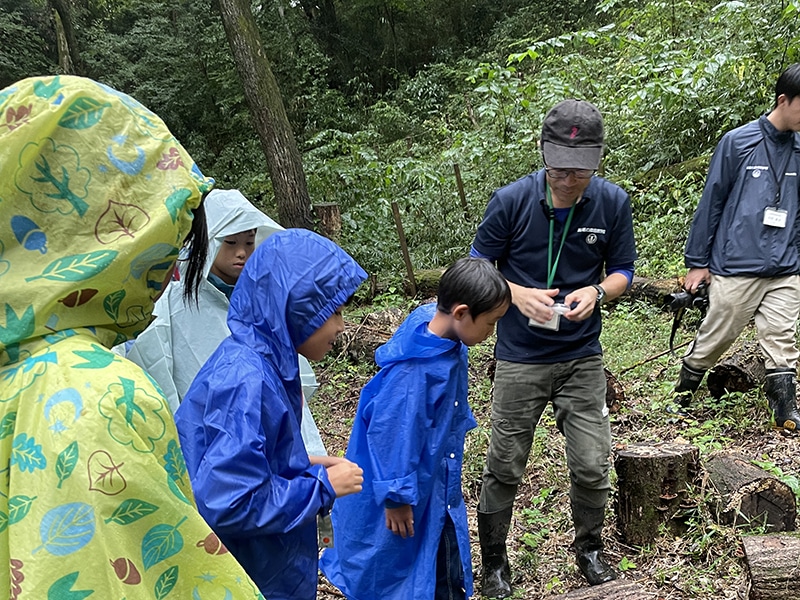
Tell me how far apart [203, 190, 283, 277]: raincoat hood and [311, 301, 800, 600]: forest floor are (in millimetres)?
1900

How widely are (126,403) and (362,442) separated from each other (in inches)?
71.8

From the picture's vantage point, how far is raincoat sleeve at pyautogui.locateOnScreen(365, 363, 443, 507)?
2502 mm

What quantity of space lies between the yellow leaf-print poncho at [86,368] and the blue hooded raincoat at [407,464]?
143cm

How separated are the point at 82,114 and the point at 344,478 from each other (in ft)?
4.08

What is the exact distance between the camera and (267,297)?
1.90 m

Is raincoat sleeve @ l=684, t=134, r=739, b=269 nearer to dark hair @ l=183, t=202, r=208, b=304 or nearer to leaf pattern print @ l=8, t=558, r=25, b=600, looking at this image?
dark hair @ l=183, t=202, r=208, b=304

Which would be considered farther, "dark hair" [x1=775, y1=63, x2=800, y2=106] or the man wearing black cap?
"dark hair" [x1=775, y1=63, x2=800, y2=106]

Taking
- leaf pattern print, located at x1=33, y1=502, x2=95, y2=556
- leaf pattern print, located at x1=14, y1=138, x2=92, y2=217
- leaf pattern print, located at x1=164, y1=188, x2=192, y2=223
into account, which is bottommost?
leaf pattern print, located at x1=33, y1=502, x2=95, y2=556

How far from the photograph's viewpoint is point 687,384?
15.3 feet

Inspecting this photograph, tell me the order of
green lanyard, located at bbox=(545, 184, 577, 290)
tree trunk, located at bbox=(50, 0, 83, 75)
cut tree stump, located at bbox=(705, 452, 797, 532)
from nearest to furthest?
1. green lanyard, located at bbox=(545, 184, 577, 290)
2. cut tree stump, located at bbox=(705, 452, 797, 532)
3. tree trunk, located at bbox=(50, 0, 83, 75)

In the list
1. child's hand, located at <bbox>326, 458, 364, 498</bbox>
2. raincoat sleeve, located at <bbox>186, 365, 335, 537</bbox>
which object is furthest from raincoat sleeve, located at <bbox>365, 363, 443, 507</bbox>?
raincoat sleeve, located at <bbox>186, 365, 335, 537</bbox>

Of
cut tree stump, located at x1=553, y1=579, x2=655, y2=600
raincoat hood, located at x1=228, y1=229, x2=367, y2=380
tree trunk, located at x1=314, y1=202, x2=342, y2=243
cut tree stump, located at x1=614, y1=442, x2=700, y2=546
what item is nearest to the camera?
raincoat hood, located at x1=228, y1=229, x2=367, y2=380

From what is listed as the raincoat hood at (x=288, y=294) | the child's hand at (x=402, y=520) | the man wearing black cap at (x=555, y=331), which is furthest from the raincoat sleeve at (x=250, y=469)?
the man wearing black cap at (x=555, y=331)

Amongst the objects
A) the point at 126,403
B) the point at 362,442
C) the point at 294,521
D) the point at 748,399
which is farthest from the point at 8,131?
the point at 748,399
